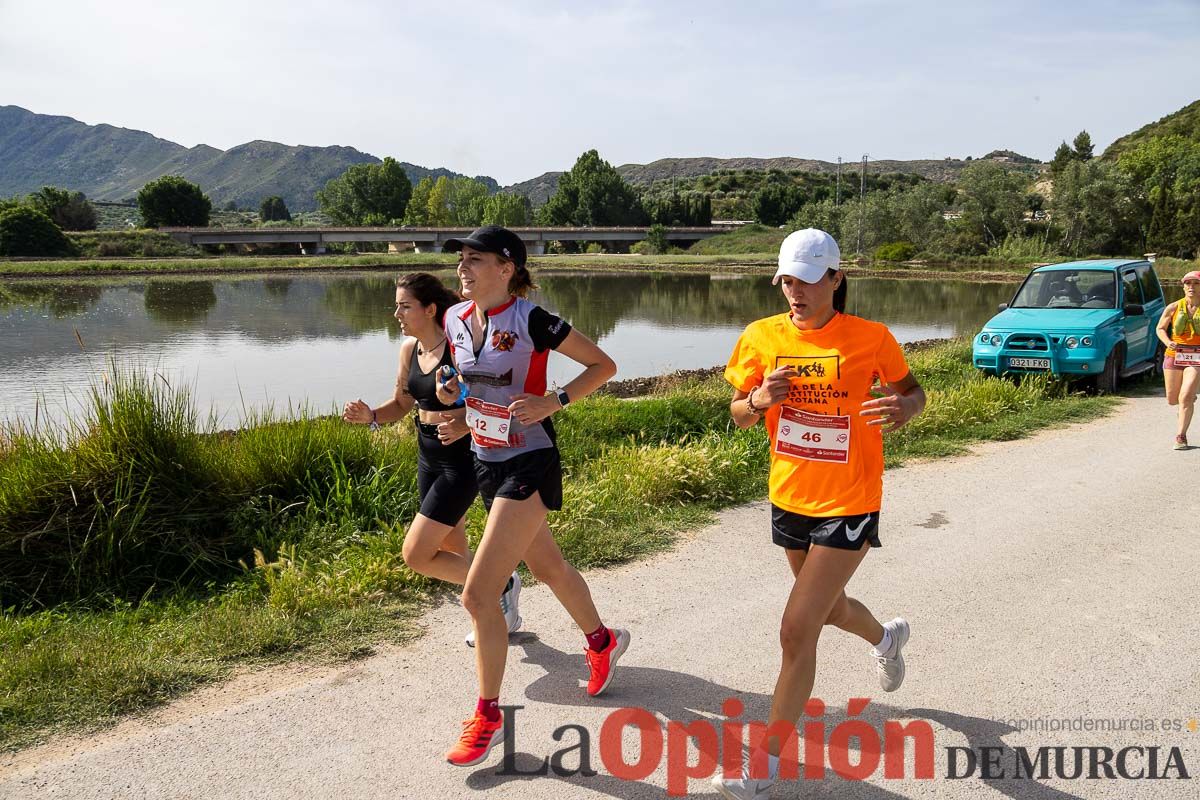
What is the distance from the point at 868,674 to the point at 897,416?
1604mm

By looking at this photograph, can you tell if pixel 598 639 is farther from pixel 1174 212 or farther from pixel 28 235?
pixel 28 235

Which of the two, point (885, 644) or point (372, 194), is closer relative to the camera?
point (885, 644)

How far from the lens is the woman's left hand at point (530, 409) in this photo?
12.1 ft

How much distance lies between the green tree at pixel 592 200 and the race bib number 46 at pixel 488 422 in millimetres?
139124

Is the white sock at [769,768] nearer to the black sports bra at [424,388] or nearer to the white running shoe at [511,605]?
the white running shoe at [511,605]

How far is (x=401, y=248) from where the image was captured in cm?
12631

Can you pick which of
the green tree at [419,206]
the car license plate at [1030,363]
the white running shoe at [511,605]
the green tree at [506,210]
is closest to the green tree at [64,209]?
the green tree at [419,206]

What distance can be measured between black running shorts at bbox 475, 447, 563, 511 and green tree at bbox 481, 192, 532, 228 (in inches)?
4871

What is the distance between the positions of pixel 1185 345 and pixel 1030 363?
3.64 m

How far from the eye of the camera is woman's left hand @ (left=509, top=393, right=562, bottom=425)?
368 cm

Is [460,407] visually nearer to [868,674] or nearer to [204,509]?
[868,674]

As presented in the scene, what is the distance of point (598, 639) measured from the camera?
4.19 metres

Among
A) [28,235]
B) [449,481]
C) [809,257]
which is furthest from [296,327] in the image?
[28,235]

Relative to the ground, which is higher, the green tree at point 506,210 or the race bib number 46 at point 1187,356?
the green tree at point 506,210
